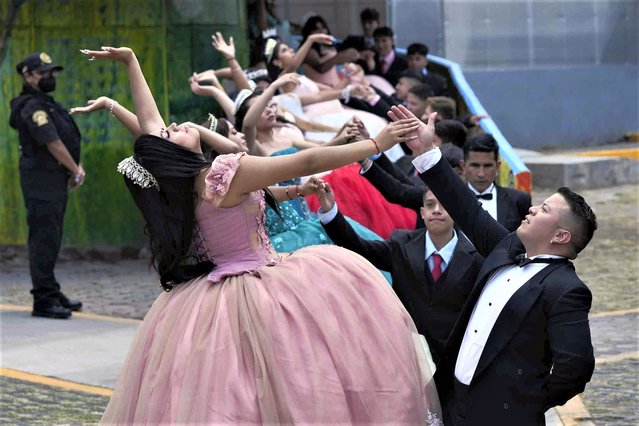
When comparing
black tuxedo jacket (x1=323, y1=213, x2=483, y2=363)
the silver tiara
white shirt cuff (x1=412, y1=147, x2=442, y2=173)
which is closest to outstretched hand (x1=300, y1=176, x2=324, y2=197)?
black tuxedo jacket (x1=323, y1=213, x2=483, y2=363)

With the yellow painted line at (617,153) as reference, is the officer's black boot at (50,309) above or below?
above

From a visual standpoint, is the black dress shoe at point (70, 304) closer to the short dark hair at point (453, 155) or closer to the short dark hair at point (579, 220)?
the short dark hair at point (453, 155)

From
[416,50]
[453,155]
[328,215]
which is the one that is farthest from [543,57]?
[328,215]

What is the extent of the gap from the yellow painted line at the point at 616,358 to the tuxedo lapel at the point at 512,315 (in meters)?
3.98

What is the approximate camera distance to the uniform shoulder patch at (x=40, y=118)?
32.8 ft

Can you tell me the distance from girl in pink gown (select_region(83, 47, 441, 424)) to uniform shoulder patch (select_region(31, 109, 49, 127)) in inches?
186

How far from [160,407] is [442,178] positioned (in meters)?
1.42

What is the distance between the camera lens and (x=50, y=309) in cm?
1014

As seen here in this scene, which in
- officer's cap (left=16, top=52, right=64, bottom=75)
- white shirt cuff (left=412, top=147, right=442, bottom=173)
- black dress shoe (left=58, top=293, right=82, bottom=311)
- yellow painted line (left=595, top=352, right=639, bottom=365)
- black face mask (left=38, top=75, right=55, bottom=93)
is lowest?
yellow painted line (left=595, top=352, right=639, bottom=365)

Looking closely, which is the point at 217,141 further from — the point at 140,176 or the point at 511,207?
the point at 511,207

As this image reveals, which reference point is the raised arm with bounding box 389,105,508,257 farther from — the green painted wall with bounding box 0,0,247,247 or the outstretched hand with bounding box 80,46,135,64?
the green painted wall with bounding box 0,0,247,247

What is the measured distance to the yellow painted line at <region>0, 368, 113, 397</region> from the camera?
26.0ft

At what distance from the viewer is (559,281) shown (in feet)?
15.4

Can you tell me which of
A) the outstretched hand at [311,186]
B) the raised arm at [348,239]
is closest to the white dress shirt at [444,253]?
the raised arm at [348,239]
